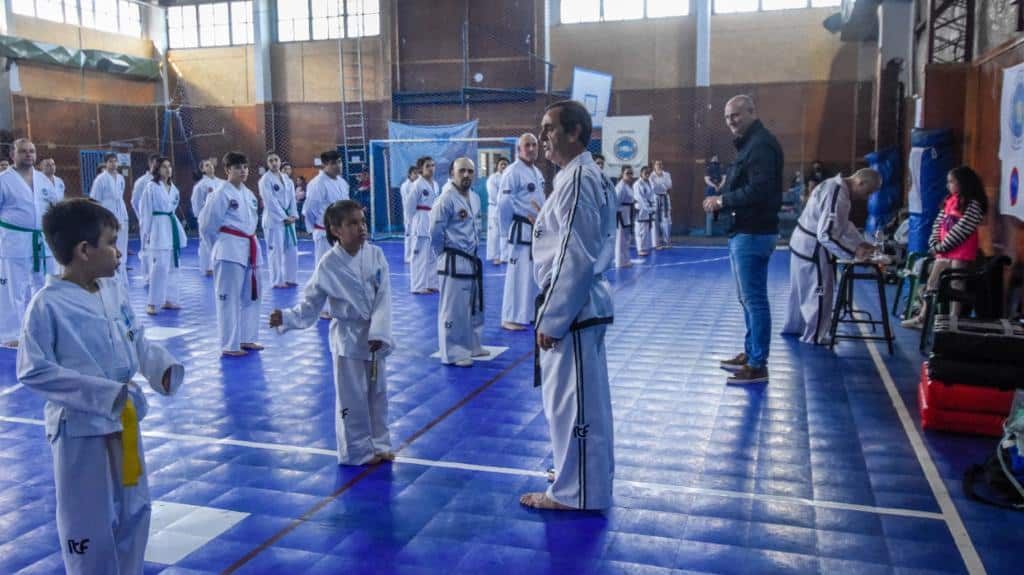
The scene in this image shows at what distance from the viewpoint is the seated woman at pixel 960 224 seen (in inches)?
265

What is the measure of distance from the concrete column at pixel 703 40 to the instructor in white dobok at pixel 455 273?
1397cm

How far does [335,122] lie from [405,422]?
57.9 feet

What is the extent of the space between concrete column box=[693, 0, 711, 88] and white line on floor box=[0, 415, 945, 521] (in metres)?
16.5

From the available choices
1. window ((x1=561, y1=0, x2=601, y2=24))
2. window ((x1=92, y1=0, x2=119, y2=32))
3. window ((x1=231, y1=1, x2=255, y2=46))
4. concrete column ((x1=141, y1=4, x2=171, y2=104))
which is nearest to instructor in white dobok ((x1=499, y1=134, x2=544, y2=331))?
window ((x1=561, y1=0, x2=601, y2=24))

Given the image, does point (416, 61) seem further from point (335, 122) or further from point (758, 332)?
point (758, 332)

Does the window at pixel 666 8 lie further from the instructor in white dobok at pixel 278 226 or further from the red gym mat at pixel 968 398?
the red gym mat at pixel 968 398

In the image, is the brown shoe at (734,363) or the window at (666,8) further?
the window at (666,8)

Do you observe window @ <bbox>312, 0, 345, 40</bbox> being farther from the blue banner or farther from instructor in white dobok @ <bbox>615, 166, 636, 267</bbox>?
instructor in white dobok @ <bbox>615, 166, 636, 267</bbox>

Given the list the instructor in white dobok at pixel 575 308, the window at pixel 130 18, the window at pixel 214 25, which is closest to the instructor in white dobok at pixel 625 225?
the instructor in white dobok at pixel 575 308

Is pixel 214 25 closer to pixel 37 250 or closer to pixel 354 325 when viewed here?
pixel 37 250

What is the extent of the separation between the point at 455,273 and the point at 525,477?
2649 mm

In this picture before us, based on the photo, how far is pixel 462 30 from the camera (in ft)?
65.9

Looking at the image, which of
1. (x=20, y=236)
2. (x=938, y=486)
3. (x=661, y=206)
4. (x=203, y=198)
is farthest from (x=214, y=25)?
(x=938, y=486)

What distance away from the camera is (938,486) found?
378 centimetres
